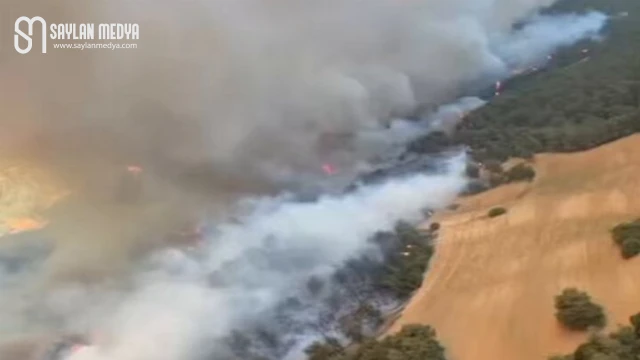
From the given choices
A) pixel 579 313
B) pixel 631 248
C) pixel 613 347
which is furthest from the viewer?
pixel 631 248

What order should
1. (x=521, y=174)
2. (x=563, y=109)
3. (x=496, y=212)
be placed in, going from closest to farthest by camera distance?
(x=496, y=212) → (x=521, y=174) → (x=563, y=109)

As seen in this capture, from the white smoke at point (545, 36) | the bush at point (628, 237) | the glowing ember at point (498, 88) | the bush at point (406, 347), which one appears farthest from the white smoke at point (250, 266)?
the white smoke at point (545, 36)

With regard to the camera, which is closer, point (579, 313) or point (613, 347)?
point (613, 347)

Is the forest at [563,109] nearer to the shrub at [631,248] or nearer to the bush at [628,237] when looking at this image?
the bush at [628,237]

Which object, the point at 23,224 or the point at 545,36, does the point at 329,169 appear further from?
the point at 545,36

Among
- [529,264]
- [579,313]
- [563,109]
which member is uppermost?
[563,109]

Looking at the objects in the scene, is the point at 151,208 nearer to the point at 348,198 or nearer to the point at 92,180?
the point at 92,180

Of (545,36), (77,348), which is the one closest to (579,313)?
(77,348)
